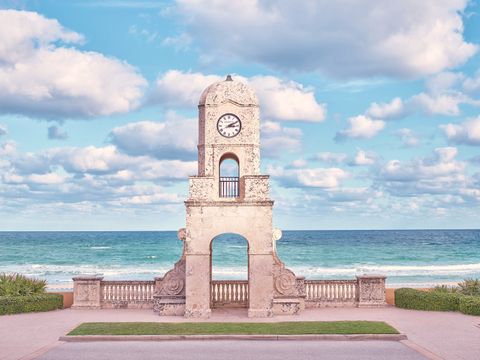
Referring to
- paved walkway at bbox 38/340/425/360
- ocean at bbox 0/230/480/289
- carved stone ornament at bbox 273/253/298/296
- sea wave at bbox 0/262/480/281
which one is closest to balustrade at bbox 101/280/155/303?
carved stone ornament at bbox 273/253/298/296

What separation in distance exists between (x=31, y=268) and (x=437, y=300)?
159ft

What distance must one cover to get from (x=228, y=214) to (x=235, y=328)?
4.29 m

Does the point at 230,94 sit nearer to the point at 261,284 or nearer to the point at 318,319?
the point at 261,284

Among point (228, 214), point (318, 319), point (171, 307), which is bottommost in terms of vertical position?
point (318, 319)

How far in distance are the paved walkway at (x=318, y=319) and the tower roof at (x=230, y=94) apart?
7.31 metres

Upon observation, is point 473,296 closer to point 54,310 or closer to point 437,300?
point 437,300

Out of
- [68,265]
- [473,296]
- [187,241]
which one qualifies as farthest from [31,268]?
[473,296]

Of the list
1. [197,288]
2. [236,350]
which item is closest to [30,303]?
[197,288]

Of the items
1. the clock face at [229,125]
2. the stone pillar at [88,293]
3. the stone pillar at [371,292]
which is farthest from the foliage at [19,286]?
the stone pillar at [371,292]

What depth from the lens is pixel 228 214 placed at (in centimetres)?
2034

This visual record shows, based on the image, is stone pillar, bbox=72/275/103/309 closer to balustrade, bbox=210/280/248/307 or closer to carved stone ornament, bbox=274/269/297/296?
balustrade, bbox=210/280/248/307

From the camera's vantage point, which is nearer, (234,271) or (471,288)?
(471,288)

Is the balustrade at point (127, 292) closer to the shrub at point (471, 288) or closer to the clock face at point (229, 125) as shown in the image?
the clock face at point (229, 125)

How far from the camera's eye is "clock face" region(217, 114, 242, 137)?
20859 mm
